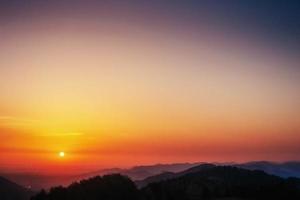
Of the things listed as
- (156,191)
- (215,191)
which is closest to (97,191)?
(156,191)

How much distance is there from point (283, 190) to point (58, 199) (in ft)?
211

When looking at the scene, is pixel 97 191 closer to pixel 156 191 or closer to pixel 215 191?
pixel 156 191

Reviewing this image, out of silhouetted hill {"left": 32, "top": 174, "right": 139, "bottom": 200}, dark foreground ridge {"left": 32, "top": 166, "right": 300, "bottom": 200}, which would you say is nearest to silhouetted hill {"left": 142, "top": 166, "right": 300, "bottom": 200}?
dark foreground ridge {"left": 32, "top": 166, "right": 300, "bottom": 200}

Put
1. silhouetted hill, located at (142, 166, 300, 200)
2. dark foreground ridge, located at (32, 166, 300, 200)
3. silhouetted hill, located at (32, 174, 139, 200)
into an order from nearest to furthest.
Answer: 1. silhouetted hill, located at (32, 174, 139, 200)
2. dark foreground ridge, located at (32, 166, 300, 200)
3. silhouetted hill, located at (142, 166, 300, 200)

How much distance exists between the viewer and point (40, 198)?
413 ft

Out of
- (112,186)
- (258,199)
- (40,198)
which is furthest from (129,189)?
(258,199)

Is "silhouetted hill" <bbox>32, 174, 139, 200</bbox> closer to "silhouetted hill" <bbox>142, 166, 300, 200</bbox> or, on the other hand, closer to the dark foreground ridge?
the dark foreground ridge

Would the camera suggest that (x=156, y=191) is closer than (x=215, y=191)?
No

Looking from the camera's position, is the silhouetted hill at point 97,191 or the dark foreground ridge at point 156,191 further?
the dark foreground ridge at point 156,191

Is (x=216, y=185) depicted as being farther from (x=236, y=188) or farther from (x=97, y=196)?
(x=97, y=196)

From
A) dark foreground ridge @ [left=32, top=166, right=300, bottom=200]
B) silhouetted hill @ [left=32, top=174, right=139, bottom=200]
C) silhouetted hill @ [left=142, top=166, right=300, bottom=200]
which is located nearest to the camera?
silhouetted hill @ [left=32, top=174, right=139, bottom=200]

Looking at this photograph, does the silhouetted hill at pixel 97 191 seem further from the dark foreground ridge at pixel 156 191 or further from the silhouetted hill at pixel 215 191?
the silhouetted hill at pixel 215 191

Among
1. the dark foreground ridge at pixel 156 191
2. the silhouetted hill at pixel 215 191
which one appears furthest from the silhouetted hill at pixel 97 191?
the silhouetted hill at pixel 215 191

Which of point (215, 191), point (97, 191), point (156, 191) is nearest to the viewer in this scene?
point (97, 191)
